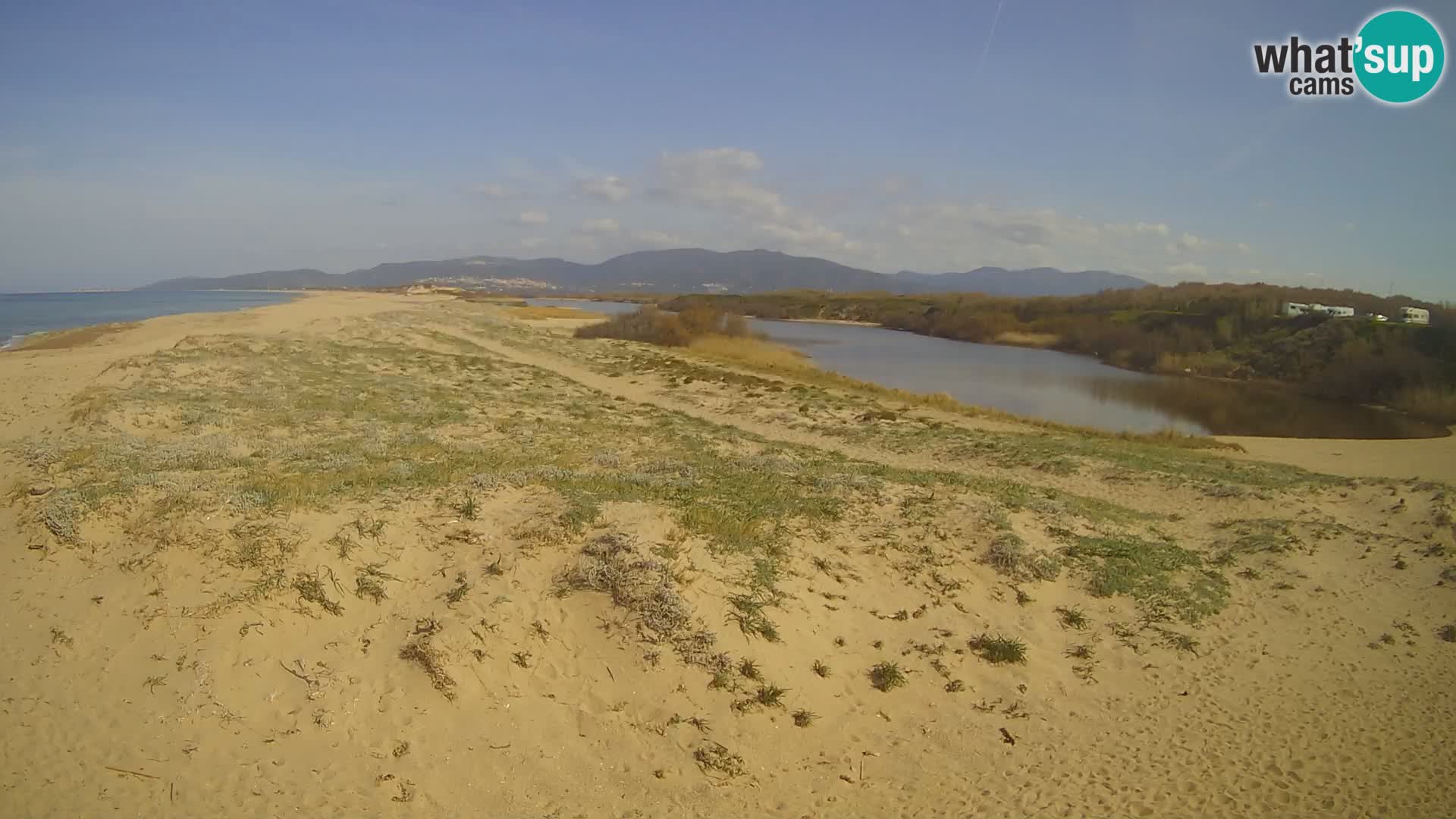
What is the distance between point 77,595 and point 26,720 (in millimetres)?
1629

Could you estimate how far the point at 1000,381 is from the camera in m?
39.3

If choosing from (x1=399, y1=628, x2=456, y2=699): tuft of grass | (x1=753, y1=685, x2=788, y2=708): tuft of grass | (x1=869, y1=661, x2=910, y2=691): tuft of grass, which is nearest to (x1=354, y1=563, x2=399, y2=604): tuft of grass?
(x1=399, y1=628, x2=456, y2=699): tuft of grass

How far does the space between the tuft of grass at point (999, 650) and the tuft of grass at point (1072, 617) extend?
0.84 meters

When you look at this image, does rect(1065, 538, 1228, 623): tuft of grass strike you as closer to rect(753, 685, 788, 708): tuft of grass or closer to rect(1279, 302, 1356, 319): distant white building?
rect(753, 685, 788, 708): tuft of grass

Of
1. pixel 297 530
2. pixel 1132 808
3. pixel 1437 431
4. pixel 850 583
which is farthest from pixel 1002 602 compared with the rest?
pixel 1437 431

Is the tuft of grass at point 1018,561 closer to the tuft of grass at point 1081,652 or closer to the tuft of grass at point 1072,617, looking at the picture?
the tuft of grass at point 1072,617

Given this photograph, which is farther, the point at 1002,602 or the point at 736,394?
the point at 736,394

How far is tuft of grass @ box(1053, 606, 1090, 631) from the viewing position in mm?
7934

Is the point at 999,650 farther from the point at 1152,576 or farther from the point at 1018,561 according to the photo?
the point at 1152,576

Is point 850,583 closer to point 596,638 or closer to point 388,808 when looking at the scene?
point 596,638

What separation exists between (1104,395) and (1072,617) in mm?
31363

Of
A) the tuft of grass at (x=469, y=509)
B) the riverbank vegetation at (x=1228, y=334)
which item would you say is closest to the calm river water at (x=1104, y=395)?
the riverbank vegetation at (x=1228, y=334)

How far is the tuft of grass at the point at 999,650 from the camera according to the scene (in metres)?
7.20

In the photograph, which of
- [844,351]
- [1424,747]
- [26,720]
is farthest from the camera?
[844,351]
